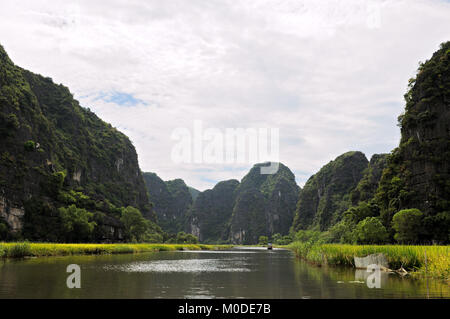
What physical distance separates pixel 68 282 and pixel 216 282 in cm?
890

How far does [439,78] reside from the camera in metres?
72.8

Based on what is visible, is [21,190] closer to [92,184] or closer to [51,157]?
[51,157]

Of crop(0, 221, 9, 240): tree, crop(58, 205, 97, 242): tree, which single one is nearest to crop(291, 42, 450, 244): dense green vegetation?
crop(58, 205, 97, 242): tree

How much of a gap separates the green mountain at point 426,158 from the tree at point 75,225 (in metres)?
64.6

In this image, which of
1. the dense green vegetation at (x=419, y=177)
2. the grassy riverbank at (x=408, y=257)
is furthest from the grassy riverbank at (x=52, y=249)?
the dense green vegetation at (x=419, y=177)

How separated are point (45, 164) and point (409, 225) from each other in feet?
270

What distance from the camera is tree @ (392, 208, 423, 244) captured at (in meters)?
59.9

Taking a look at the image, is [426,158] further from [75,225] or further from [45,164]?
[45,164]

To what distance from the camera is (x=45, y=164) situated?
93938 millimetres

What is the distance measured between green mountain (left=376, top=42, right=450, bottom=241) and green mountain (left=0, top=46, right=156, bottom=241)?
2753 inches

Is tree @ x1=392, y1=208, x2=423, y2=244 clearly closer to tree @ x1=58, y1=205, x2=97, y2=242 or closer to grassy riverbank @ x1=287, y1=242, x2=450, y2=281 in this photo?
grassy riverbank @ x1=287, y1=242, x2=450, y2=281

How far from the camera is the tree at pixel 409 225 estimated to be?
59.9 m

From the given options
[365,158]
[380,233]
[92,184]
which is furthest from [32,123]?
[365,158]
